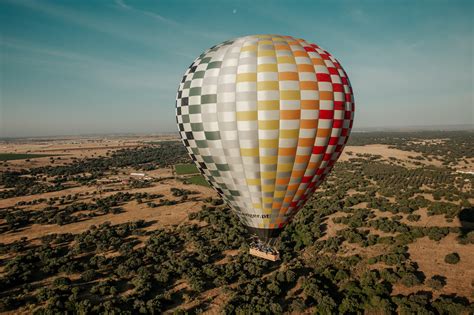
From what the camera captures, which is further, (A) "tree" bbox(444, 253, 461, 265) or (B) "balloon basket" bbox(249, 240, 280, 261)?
(A) "tree" bbox(444, 253, 461, 265)

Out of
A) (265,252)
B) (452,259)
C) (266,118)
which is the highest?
(266,118)

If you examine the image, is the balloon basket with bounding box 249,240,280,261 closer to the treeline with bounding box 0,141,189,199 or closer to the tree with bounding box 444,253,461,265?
the tree with bounding box 444,253,461,265

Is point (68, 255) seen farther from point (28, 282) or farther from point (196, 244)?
point (196, 244)

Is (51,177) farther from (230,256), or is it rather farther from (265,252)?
(265,252)

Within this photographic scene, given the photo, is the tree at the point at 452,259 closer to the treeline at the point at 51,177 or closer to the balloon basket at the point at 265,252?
the balloon basket at the point at 265,252

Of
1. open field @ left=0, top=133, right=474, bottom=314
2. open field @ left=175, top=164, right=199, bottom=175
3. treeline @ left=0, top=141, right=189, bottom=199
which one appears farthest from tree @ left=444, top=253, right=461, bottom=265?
treeline @ left=0, top=141, right=189, bottom=199

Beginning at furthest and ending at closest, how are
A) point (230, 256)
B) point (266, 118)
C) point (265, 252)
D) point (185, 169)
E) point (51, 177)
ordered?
point (185, 169), point (51, 177), point (230, 256), point (265, 252), point (266, 118)

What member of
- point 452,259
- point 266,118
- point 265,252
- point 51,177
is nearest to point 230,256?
point 265,252
